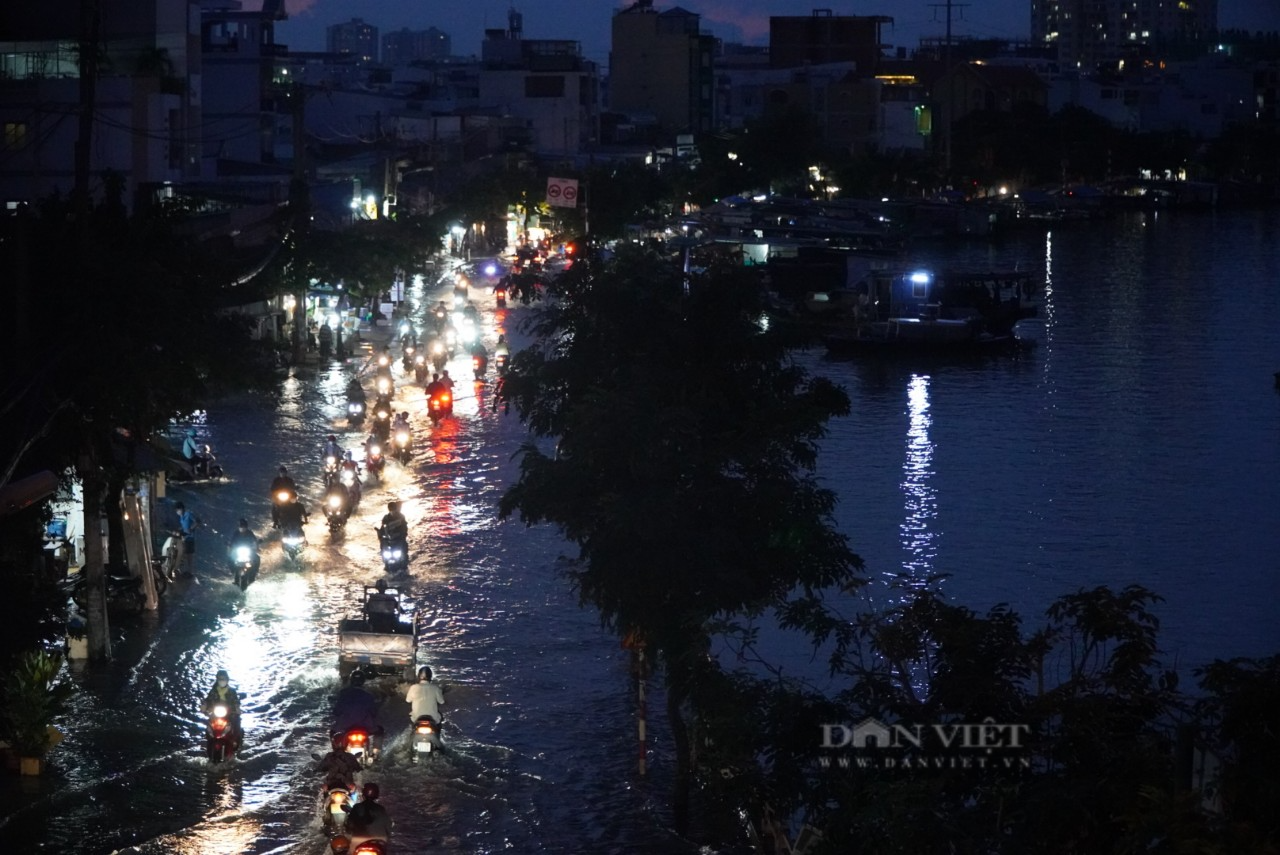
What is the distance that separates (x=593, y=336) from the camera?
1374 centimetres

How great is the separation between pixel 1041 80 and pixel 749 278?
118m

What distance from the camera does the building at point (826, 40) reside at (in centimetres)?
13400

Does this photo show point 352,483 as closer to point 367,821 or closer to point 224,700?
point 224,700

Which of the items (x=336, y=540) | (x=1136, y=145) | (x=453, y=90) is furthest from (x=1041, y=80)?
(x=336, y=540)

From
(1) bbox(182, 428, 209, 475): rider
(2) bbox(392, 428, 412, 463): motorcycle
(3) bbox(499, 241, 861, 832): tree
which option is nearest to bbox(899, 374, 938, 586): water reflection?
(3) bbox(499, 241, 861, 832): tree

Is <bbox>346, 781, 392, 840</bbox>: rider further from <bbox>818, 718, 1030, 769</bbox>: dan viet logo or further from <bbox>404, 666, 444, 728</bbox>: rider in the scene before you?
<bbox>818, 718, 1030, 769</bbox>: dan viet logo

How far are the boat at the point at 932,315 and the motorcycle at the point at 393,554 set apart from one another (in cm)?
2903

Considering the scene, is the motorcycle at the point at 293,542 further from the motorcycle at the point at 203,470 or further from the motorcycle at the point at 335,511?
the motorcycle at the point at 203,470

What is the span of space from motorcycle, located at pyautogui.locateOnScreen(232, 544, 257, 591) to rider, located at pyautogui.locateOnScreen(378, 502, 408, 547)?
1636 millimetres

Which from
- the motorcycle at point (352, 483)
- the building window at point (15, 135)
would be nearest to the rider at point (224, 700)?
the motorcycle at point (352, 483)

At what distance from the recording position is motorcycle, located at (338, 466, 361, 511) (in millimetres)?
23031

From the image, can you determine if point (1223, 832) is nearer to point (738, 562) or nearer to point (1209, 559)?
point (738, 562)

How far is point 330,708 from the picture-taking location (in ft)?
49.3

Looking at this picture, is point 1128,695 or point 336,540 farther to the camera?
point 336,540
